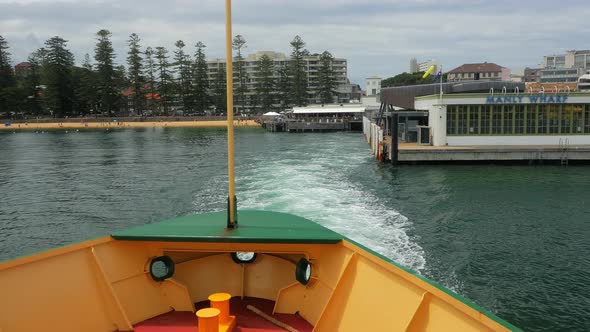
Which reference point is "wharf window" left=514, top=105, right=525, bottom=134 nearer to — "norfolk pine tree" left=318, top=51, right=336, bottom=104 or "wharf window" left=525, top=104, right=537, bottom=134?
"wharf window" left=525, top=104, right=537, bottom=134

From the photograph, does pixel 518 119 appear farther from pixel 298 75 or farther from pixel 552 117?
pixel 298 75

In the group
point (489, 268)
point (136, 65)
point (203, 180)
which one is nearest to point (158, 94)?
point (136, 65)

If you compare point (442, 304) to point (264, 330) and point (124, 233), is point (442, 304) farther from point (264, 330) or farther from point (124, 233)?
point (124, 233)

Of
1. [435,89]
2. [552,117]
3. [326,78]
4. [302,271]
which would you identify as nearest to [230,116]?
[302,271]

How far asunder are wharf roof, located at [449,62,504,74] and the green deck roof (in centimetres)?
16877

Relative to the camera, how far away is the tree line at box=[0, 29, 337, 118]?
121500mm

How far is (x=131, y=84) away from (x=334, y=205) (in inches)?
4717

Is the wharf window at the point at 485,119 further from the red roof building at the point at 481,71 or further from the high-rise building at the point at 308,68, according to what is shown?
the red roof building at the point at 481,71

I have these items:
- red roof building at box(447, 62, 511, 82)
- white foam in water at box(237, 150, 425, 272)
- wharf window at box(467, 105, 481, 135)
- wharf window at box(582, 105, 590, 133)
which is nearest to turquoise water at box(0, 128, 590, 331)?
white foam in water at box(237, 150, 425, 272)

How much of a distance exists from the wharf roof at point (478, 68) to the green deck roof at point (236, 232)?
554 ft

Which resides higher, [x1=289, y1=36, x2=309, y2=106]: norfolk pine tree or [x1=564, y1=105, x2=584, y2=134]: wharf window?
[x1=289, y1=36, x2=309, y2=106]: norfolk pine tree

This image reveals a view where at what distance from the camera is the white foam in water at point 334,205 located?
49.3 feet

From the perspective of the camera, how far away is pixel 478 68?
543 feet

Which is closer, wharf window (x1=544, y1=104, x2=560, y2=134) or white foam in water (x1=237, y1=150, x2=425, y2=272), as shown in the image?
white foam in water (x1=237, y1=150, x2=425, y2=272)
